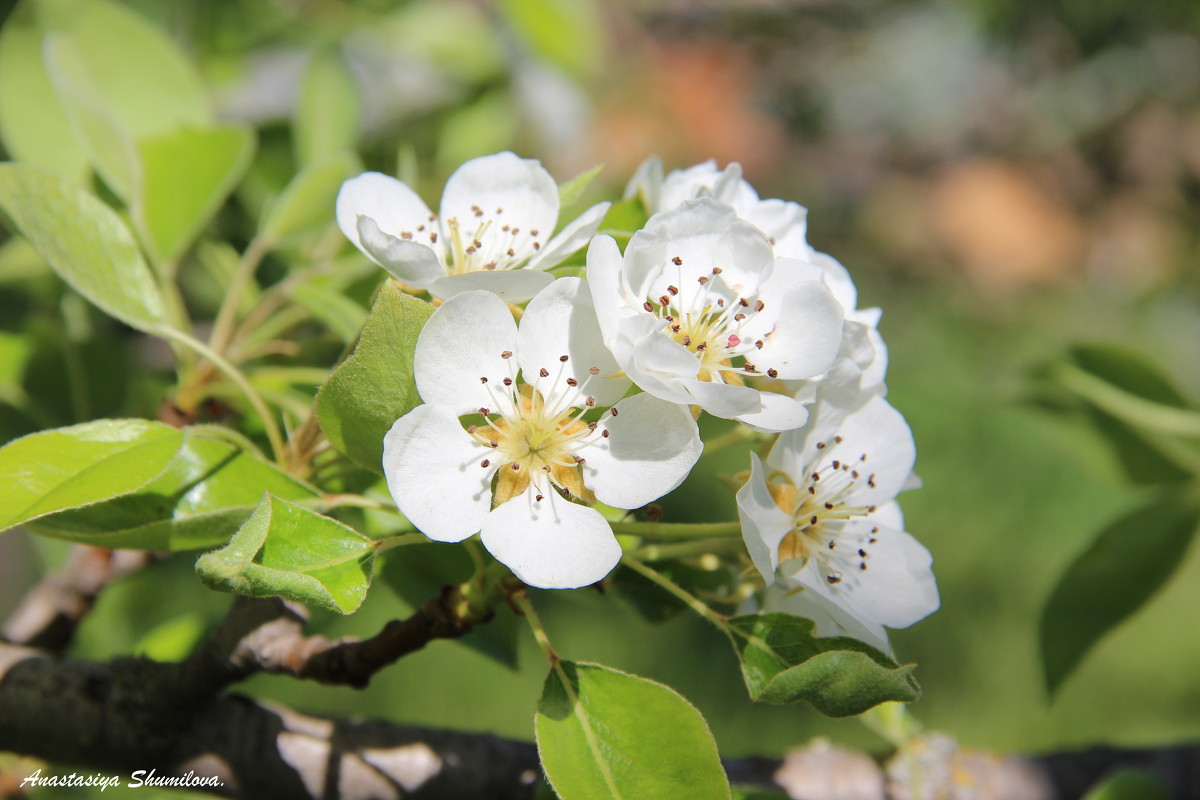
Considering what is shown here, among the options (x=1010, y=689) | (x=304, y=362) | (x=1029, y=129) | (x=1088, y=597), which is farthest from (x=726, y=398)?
(x=1029, y=129)

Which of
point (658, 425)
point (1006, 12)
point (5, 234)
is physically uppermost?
point (658, 425)

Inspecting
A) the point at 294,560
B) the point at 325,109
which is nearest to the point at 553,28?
the point at 325,109

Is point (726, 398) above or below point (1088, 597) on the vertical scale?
above

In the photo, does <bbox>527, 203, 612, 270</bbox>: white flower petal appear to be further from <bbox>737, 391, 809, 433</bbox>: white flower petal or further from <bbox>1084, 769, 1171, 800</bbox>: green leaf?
<bbox>1084, 769, 1171, 800</bbox>: green leaf

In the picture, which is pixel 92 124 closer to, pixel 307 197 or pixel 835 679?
pixel 307 197

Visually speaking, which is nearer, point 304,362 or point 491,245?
point 491,245

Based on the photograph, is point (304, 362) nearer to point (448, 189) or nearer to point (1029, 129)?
point (448, 189)

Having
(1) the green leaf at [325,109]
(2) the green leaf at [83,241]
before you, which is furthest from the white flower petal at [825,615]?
(1) the green leaf at [325,109]

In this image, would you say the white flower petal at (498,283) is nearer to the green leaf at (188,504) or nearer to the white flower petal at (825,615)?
the green leaf at (188,504)
